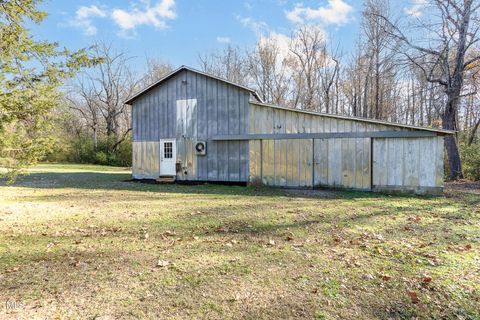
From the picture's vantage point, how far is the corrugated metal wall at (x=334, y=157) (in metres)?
9.66

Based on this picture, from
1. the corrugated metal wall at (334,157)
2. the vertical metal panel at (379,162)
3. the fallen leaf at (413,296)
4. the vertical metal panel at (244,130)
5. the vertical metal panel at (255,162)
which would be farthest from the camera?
the vertical metal panel at (244,130)

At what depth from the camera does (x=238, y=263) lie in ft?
12.2

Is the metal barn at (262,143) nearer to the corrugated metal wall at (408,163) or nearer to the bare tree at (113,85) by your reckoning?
the corrugated metal wall at (408,163)

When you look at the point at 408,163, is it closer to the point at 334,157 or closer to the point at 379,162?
the point at 379,162

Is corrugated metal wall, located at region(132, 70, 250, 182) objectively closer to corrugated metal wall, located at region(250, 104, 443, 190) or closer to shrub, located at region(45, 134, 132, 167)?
corrugated metal wall, located at region(250, 104, 443, 190)

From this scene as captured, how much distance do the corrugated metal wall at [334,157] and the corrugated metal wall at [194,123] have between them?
72 cm

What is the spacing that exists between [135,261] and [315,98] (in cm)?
2803

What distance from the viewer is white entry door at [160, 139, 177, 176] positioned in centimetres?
1319

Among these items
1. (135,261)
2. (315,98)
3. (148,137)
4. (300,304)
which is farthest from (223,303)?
(315,98)

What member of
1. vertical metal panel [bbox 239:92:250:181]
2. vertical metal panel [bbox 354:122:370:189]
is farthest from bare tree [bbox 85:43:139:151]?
vertical metal panel [bbox 354:122:370:189]

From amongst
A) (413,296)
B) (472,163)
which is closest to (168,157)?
(413,296)

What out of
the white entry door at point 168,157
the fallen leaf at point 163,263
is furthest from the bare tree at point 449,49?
the fallen leaf at point 163,263

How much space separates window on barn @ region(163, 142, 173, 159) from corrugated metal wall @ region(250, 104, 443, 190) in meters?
3.78

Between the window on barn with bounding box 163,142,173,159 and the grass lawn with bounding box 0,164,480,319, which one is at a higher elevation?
the window on barn with bounding box 163,142,173,159
